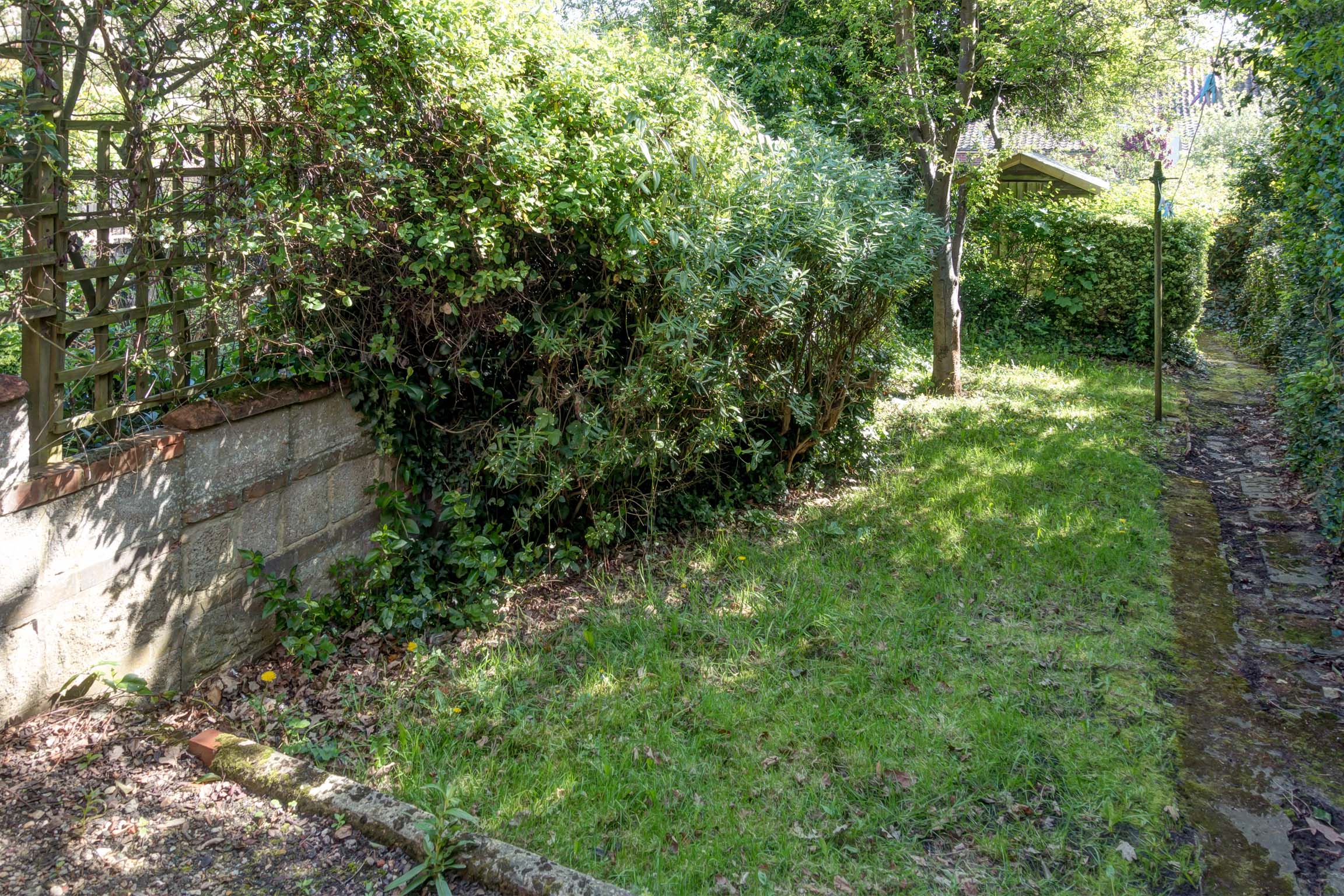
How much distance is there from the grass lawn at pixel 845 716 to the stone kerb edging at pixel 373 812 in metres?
0.23

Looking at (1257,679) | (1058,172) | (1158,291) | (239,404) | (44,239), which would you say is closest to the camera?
(44,239)

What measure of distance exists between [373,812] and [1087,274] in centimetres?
1187

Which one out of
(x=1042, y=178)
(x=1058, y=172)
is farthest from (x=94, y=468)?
(x=1042, y=178)

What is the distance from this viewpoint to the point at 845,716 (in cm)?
379

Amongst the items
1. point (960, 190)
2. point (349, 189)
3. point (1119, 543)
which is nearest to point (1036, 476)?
point (1119, 543)

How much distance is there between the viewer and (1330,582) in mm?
5320

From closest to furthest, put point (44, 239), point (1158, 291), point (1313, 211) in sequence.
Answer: point (44, 239)
point (1313, 211)
point (1158, 291)

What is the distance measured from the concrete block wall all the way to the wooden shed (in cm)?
1381

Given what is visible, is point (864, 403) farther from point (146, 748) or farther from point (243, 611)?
point (146, 748)

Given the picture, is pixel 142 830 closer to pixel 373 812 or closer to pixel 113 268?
pixel 373 812

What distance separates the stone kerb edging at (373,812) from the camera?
8.70 ft

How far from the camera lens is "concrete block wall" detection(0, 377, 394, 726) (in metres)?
3.02

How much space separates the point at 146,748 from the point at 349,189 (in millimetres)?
2269

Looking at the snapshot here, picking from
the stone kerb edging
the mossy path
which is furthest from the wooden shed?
the stone kerb edging
